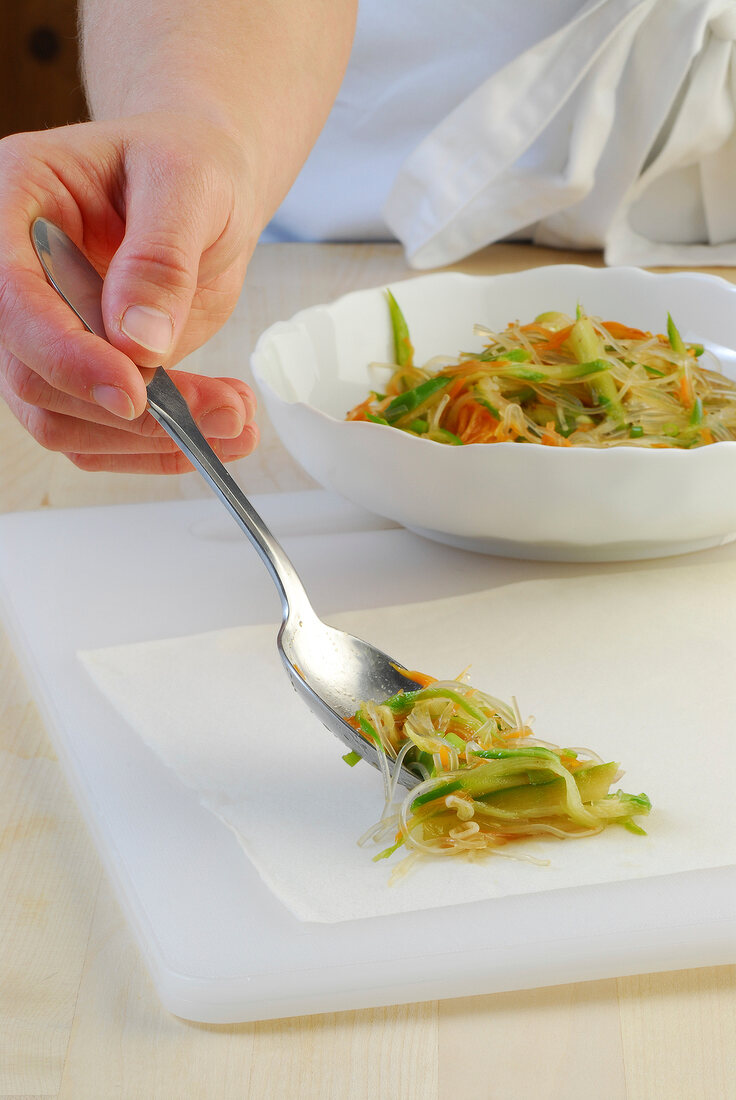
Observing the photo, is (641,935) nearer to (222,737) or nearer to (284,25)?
(222,737)

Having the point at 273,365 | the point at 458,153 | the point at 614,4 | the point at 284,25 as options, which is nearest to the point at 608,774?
the point at 273,365

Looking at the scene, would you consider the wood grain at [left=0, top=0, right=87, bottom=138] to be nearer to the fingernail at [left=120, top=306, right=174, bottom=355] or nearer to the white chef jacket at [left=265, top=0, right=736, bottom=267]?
the white chef jacket at [left=265, top=0, right=736, bottom=267]

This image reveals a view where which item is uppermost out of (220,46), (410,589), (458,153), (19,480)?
(220,46)

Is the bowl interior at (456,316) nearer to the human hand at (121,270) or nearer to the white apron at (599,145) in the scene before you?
the human hand at (121,270)

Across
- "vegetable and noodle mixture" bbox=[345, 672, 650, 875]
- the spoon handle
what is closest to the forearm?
the spoon handle

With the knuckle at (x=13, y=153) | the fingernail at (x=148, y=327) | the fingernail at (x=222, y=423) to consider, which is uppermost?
the knuckle at (x=13, y=153)

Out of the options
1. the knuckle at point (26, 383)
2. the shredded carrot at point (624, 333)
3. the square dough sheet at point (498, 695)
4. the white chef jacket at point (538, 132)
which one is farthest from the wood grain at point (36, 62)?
the square dough sheet at point (498, 695)
